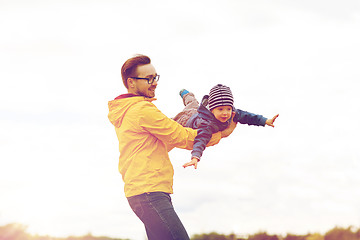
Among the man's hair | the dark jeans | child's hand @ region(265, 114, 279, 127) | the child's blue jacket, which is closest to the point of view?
the dark jeans

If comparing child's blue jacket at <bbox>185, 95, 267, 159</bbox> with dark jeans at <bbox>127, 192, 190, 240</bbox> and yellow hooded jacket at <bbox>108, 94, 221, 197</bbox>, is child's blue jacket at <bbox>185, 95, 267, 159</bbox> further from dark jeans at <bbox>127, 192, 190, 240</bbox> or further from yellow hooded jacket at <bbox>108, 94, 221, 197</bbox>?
dark jeans at <bbox>127, 192, 190, 240</bbox>

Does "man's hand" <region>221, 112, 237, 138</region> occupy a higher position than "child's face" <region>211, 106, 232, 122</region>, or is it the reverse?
"child's face" <region>211, 106, 232, 122</region>

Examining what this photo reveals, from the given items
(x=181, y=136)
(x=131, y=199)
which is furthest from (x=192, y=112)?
(x=131, y=199)

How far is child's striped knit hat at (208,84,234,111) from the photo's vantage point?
18.6 ft

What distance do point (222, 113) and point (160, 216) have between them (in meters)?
1.63

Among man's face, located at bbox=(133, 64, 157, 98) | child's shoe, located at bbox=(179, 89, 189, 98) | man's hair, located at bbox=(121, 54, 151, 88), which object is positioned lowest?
man's face, located at bbox=(133, 64, 157, 98)

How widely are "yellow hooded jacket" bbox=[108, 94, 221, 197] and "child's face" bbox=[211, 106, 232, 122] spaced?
2.52ft

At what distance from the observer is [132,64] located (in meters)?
5.09

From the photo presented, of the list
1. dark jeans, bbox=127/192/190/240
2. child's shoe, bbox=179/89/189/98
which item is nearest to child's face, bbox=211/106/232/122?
child's shoe, bbox=179/89/189/98

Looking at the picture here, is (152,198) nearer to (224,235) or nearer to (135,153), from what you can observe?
(135,153)

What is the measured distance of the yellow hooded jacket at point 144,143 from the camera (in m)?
4.70

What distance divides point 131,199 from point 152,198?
281 millimetres

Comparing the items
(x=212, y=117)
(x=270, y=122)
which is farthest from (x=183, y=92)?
(x=270, y=122)

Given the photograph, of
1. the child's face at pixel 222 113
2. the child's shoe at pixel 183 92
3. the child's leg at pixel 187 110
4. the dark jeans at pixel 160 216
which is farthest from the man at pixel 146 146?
the child's shoe at pixel 183 92
